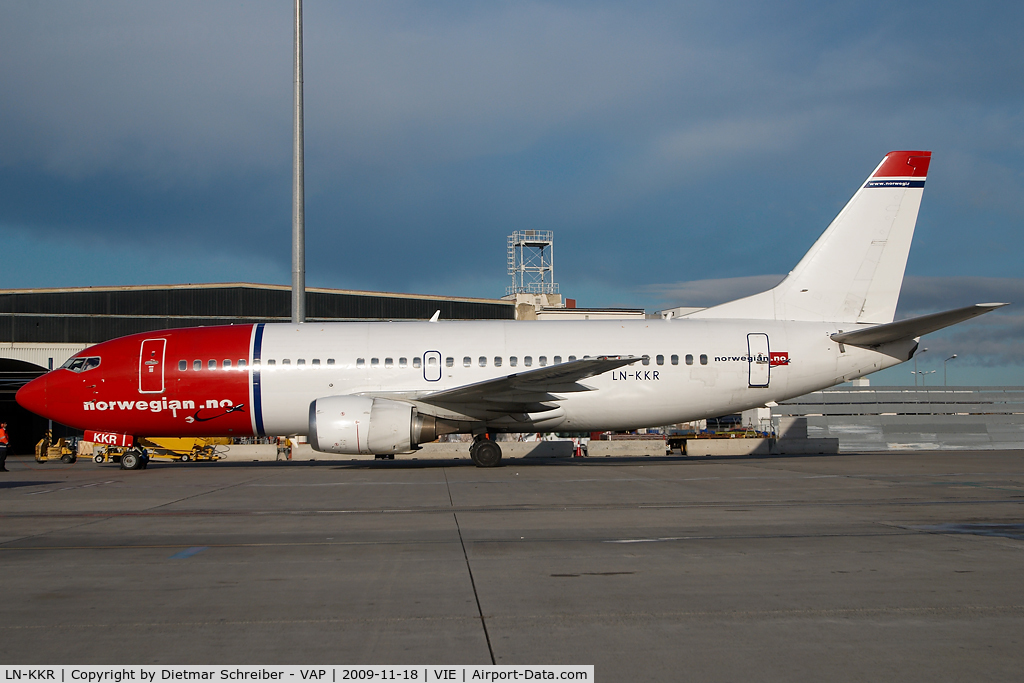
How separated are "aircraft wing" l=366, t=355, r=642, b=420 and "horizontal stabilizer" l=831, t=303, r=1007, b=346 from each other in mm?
5903

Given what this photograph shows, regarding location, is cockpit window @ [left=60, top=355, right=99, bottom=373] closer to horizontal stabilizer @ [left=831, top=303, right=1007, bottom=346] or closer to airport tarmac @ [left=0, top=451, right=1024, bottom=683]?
airport tarmac @ [left=0, top=451, right=1024, bottom=683]

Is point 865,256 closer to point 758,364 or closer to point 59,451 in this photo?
point 758,364

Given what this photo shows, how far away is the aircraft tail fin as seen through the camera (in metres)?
19.7

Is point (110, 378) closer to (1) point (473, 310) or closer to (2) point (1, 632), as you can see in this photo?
(2) point (1, 632)

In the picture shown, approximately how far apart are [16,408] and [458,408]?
43.2 metres

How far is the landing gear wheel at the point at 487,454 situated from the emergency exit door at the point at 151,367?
803cm

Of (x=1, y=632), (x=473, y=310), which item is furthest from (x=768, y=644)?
(x=473, y=310)

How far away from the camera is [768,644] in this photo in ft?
14.8

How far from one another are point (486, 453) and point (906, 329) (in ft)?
36.0

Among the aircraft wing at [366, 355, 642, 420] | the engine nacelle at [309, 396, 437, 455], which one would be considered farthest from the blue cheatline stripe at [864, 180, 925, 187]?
the engine nacelle at [309, 396, 437, 455]

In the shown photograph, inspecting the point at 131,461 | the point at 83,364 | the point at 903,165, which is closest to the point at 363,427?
the point at 131,461

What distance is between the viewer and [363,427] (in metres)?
16.5

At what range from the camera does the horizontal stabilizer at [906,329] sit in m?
16.9

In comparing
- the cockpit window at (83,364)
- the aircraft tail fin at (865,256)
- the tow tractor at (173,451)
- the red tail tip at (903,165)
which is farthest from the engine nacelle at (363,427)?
the red tail tip at (903,165)
